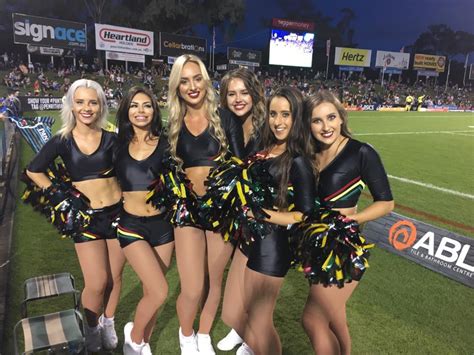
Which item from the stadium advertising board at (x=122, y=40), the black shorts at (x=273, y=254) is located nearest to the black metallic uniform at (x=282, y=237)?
the black shorts at (x=273, y=254)

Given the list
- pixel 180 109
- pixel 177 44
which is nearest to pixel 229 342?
pixel 180 109

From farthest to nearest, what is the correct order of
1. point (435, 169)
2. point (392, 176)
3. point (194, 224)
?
point (435, 169) → point (392, 176) → point (194, 224)

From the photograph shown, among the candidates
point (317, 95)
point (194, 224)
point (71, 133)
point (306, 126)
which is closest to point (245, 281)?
point (194, 224)

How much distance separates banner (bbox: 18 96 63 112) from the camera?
1772 cm

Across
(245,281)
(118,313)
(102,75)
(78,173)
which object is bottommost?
(118,313)

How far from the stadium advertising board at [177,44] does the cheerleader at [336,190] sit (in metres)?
29.3

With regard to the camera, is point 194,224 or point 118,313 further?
point 118,313

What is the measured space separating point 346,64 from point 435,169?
35.0 meters

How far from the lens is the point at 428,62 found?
48.2 m

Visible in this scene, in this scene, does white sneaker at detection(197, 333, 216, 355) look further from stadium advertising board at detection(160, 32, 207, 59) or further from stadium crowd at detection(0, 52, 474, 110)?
stadium advertising board at detection(160, 32, 207, 59)

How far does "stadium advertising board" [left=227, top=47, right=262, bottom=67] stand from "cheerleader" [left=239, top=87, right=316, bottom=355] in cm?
3292

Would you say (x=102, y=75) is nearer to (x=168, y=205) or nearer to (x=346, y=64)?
(x=346, y=64)

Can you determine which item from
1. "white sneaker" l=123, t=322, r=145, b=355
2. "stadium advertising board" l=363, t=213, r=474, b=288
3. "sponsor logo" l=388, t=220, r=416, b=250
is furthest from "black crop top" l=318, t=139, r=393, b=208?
"sponsor logo" l=388, t=220, r=416, b=250

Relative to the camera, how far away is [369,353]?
274cm
